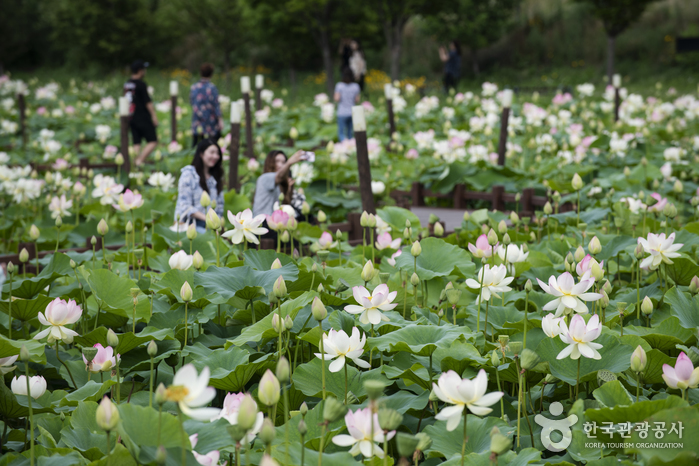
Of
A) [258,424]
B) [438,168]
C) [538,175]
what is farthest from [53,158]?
[258,424]

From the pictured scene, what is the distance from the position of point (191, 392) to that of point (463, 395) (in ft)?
1.47

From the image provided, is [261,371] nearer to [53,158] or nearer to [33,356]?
[33,356]

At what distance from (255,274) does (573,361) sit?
0.92 metres

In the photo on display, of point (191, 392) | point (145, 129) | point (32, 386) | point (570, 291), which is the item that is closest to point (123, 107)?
point (145, 129)

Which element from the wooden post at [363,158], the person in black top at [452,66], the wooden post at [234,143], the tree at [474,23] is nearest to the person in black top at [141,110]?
the wooden post at [234,143]

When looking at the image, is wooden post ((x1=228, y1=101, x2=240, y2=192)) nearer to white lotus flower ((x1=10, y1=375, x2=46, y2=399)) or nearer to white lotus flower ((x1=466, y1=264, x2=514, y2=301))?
white lotus flower ((x1=466, y1=264, x2=514, y2=301))

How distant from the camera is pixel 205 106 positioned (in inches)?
261

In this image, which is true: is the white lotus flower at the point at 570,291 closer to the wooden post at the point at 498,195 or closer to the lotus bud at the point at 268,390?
the lotus bud at the point at 268,390

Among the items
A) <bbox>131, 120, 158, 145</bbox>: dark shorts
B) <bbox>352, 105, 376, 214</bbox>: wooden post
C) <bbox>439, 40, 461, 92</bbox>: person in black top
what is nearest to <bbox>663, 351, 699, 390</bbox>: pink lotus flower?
<bbox>352, 105, 376, 214</bbox>: wooden post

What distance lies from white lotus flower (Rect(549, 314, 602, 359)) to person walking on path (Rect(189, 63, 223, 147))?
556cm

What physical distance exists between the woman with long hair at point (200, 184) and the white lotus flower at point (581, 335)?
2473 mm

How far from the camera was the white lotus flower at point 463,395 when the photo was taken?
3.41ft

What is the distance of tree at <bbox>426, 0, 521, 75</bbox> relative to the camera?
16.6 meters

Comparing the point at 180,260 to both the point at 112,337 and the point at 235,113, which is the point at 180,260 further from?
the point at 235,113
